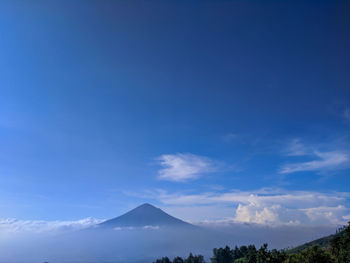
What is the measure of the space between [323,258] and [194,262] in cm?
7228

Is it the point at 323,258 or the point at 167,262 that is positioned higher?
the point at 323,258

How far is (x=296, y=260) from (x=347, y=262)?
8246 millimetres

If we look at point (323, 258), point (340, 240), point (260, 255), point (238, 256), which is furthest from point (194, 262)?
point (323, 258)

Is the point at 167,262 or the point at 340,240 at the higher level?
the point at 340,240

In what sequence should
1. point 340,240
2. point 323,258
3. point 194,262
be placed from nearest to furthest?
1. point 323,258
2. point 340,240
3. point 194,262

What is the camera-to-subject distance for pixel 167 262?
11706cm

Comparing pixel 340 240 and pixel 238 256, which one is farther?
pixel 238 256

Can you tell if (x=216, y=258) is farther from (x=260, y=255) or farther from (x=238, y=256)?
(x=260, y=255)

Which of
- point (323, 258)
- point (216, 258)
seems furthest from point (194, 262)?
point (323, 258)

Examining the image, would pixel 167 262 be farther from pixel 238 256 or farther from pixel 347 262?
pixel 347 262

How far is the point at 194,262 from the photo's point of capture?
11056 cm

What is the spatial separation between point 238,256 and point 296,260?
217 feet

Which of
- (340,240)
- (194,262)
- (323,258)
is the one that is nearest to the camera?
(323,258)

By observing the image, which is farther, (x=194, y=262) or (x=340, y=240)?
(x=194, y=262)
